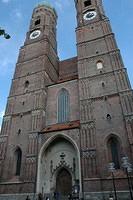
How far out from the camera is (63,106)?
24906 millimetres

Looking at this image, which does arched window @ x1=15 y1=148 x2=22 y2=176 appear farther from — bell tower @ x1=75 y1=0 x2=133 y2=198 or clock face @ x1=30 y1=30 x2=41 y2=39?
clock face @ x1=30 y1=30 x2=41 y2=39

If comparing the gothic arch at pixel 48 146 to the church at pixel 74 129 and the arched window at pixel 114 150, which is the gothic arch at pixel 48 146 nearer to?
the church at pixel 74 129

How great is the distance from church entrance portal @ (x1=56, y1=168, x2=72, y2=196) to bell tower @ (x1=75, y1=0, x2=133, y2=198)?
2.89 m

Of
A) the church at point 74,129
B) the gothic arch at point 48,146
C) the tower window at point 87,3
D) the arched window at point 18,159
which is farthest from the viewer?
the tower window at point 87,3

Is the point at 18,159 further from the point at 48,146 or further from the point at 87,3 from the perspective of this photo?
the point at 87,3

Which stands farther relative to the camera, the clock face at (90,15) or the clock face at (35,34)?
the clock face at (35,34)

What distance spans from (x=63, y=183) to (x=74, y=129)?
554 centimetres

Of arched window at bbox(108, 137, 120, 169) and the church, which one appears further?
arched window at bbox(108, 137, 120, 169)

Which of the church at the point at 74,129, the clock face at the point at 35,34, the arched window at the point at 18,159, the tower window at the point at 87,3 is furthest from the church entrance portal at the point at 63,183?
the tower window at the point at 87,3

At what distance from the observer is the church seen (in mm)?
18000

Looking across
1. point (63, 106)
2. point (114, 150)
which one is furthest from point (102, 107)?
point (63, 106)

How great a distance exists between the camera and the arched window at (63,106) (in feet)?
78.2

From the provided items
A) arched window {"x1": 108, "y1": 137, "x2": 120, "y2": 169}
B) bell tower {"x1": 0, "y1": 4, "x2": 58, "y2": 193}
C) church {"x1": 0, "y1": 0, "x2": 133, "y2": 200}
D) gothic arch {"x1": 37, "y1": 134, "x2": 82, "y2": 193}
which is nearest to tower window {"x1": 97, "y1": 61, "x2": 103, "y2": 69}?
church {"x1": 0, "y1": 0, "x2": 133, "y2": 200}

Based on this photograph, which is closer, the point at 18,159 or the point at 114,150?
the point at 114,150
